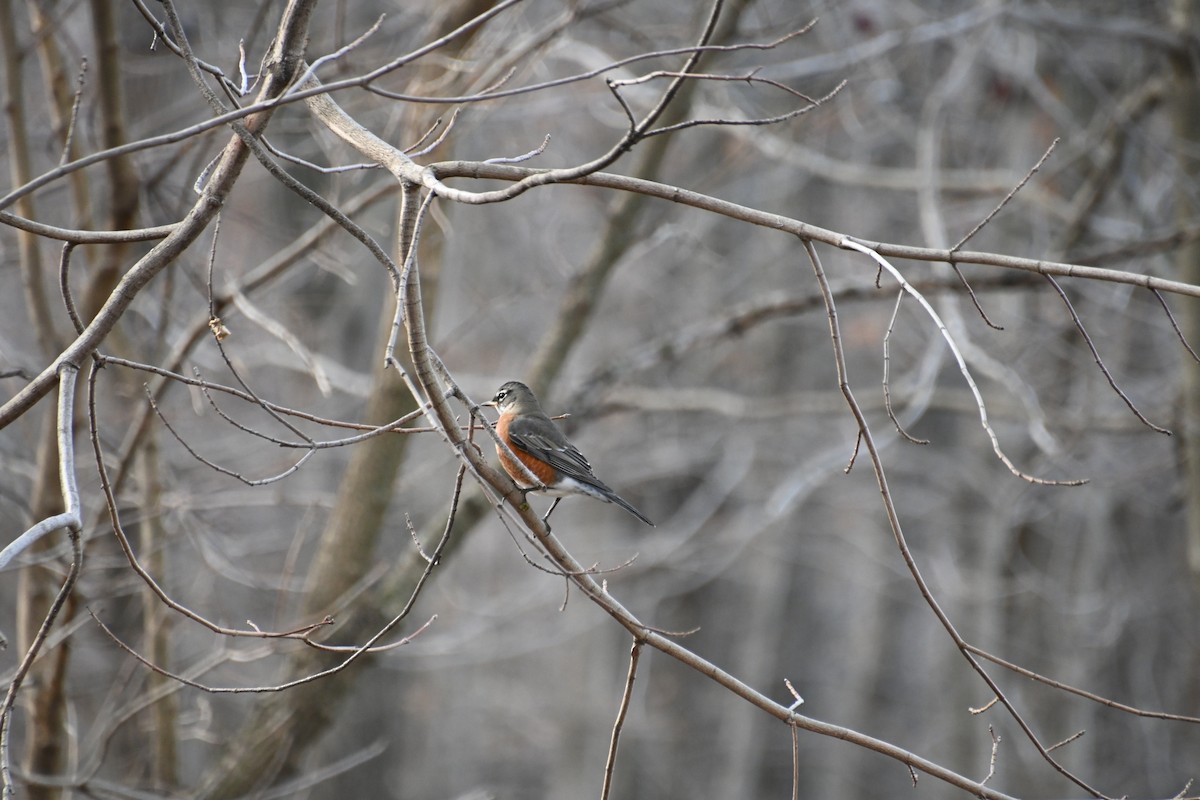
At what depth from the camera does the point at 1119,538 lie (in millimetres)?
10992

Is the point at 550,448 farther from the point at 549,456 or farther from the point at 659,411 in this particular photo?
the point at 659,411

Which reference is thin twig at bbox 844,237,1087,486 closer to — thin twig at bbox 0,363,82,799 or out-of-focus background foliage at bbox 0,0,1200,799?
out-of-focus background foliage at bbox 0,0,1200,799

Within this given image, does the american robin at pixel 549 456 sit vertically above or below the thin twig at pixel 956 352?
above

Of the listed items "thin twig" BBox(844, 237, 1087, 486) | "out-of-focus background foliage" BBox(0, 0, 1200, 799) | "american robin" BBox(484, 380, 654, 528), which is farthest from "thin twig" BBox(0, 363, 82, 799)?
"american robin" BBox(484, 380, 654, 528)

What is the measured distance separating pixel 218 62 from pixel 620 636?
973 cm

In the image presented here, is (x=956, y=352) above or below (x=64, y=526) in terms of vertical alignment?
above

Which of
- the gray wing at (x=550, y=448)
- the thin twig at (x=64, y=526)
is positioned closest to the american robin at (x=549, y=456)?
the gray wing at (x=550, y=448)

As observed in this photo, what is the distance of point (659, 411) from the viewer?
380 inches

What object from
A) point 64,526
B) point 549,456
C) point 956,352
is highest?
point 549,456

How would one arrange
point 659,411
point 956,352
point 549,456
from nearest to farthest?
1. point 956,352
2. point 549,456
3. point 659,411

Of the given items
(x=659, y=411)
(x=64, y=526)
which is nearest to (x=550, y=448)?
(x=64, y=526)

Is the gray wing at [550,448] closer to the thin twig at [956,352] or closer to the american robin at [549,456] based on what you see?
the american robin at [549,456]

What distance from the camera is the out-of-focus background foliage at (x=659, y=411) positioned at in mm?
4828

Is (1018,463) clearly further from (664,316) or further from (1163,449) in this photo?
(664,316)
